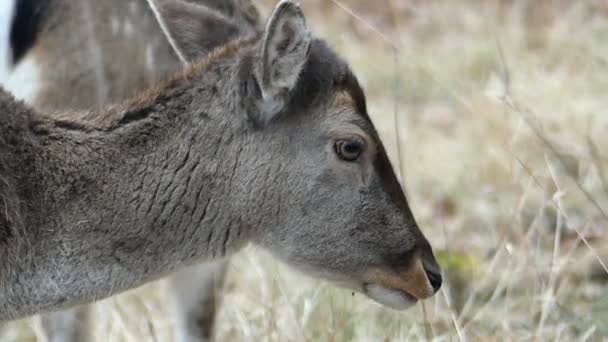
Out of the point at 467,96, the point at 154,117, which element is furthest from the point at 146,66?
the point at 467,96

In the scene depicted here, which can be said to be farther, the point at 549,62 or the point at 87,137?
the point at 549,62

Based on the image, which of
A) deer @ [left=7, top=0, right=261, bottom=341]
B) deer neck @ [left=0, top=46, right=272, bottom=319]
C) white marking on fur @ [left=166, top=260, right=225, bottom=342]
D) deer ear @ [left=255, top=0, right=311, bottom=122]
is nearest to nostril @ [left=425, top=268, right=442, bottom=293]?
deer neck @ [left=0, top=46, right=272, bottom=319]

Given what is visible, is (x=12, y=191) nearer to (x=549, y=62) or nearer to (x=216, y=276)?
(x=216, y=276)

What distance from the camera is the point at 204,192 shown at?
14.2ft

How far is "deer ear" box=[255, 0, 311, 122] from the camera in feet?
13.5

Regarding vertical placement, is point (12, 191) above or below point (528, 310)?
above

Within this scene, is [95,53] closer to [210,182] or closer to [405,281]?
[210,182]

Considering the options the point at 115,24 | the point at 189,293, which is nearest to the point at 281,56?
the point at 115,24

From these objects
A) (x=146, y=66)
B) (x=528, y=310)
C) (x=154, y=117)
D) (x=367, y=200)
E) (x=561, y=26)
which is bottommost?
(x=561, y=26)

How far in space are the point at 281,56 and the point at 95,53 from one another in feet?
5.47

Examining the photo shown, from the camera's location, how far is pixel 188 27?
15.8ft

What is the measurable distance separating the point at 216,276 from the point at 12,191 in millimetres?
1994

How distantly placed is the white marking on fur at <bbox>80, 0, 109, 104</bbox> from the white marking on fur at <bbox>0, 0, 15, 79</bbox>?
35cm

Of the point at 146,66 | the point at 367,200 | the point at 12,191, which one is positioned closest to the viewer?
the point at 12,191
